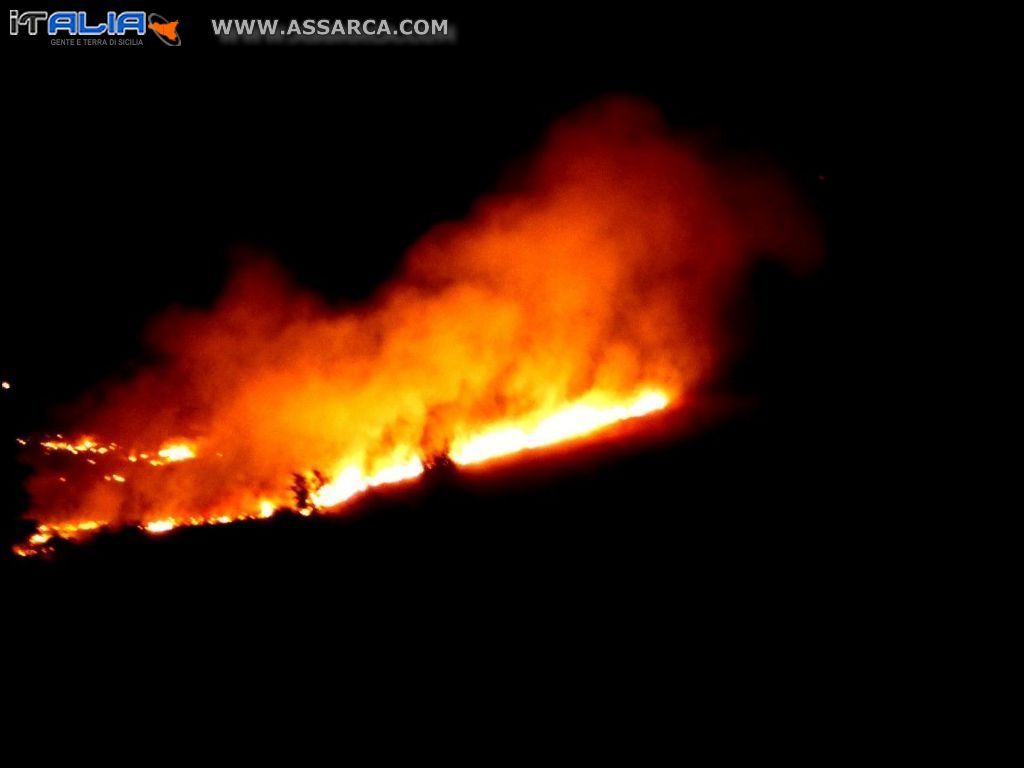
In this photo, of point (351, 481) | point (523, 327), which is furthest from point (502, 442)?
point (351, 481)

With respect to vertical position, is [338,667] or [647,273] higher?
[647,273]

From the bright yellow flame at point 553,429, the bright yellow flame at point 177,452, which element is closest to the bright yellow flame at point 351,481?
the bright yellow flame at point 553,429

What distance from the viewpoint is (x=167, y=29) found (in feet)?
26.5

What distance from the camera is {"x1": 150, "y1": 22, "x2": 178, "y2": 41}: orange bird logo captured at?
8.03 meters

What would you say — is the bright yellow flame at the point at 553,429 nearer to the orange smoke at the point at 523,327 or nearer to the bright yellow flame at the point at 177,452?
the orange smoke at the point at 523,327

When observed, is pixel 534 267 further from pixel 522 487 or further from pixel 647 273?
pixel 522 487

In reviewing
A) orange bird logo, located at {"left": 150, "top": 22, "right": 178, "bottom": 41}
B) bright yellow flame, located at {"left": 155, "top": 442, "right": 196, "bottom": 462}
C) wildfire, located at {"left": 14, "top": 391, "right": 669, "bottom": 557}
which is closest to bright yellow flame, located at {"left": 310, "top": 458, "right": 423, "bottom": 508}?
wildfire, located at {"left": 14, "top": 391, "right": 669, "bottom": 557}

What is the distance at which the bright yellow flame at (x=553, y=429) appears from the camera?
19.1 ft

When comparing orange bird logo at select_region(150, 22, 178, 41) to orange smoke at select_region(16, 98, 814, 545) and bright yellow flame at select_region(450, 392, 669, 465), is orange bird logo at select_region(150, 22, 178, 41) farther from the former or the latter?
bright yellow flame at select_region(450, 392, 669, 465)

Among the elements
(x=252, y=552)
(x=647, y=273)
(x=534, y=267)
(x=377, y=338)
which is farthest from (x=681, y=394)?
(x=377, y=338)

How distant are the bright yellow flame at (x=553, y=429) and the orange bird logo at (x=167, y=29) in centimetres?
639

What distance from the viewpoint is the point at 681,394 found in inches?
241

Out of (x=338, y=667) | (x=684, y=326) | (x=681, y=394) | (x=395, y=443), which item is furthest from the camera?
(x=395, y=443)

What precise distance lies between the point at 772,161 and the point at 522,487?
542 centimetres
